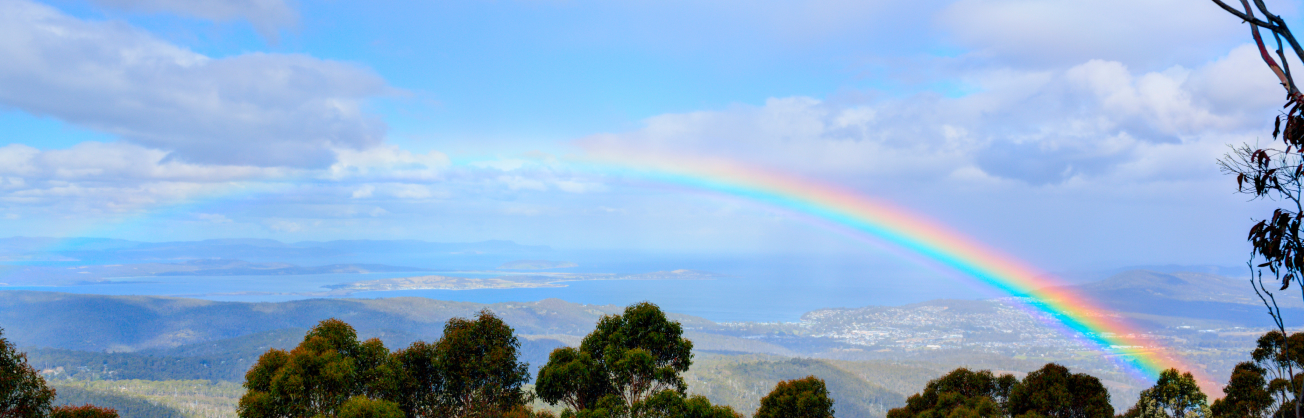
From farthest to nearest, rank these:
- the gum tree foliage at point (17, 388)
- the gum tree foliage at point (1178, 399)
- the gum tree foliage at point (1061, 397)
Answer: the gum tree foliage at point (1061, 397) < the gum tree foliage at point (1178, 399) < the gum tree foliage at point (17, 388)

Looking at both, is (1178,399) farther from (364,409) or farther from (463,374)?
(364,409)

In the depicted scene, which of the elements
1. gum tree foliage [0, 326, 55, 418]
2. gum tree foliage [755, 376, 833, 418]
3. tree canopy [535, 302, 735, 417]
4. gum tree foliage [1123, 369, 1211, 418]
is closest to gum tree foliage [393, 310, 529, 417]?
tree canopy [535, 302, 735, 417]

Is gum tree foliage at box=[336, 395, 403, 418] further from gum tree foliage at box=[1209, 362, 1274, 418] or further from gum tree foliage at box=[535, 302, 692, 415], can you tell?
gum tree foliage at box=[1209, 362, 1274, 418]

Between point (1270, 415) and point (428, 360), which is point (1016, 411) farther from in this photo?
point (428, 360)

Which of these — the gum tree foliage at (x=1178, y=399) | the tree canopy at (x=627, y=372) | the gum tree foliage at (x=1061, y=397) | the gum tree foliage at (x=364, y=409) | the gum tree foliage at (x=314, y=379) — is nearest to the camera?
the gum tree foliage at (x=364, y=409)

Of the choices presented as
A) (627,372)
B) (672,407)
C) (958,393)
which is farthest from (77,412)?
(958,393)

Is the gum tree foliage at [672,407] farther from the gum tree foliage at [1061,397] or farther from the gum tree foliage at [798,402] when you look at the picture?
the gum tree foliage at [1061,397]

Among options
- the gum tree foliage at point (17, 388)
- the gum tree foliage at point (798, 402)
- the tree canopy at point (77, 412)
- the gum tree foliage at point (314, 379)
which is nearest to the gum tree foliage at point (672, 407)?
the gum tree foliage at point (798, 402)
